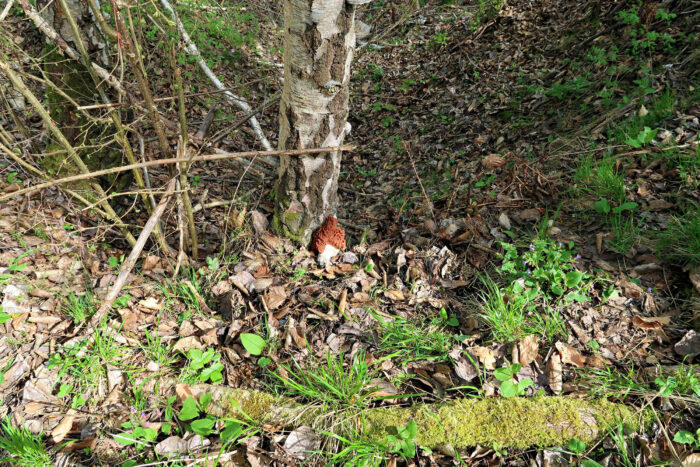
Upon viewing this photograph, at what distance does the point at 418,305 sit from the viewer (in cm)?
238

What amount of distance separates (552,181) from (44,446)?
11.4 ft

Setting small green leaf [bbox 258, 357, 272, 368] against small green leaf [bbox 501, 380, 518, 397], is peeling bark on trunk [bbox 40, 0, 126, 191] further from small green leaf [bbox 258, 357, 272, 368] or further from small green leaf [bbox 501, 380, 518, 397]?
small green leaf [bbox 501, 380, 518, 397]

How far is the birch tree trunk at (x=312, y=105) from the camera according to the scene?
2.17 m

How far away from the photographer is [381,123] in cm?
544

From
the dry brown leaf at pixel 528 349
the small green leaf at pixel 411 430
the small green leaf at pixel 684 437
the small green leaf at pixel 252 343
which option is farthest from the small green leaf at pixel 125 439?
the small green leaf at pixel 684 437

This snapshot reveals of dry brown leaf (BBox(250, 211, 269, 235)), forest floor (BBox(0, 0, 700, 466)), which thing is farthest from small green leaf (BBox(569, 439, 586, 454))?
dry brown leaf (BBox(250, 211, 269, 235))

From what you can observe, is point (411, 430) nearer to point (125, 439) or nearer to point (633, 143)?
point (125, 439)

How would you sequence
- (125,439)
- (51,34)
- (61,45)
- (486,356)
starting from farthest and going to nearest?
(61,45) → (51,34) → (486,356) → (125,439)

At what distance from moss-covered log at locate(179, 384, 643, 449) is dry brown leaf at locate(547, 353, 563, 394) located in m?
0.09

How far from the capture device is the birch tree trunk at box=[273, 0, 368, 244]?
85.4 inches

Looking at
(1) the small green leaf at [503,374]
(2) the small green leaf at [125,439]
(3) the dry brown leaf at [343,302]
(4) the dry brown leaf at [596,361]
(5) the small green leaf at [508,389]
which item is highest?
(4) the dry brown leaf at [596,361]

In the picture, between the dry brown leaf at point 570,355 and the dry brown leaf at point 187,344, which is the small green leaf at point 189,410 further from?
the dry brown leaf at point 570,355

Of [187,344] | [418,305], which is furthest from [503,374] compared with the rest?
[187,344]

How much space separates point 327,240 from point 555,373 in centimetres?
166
